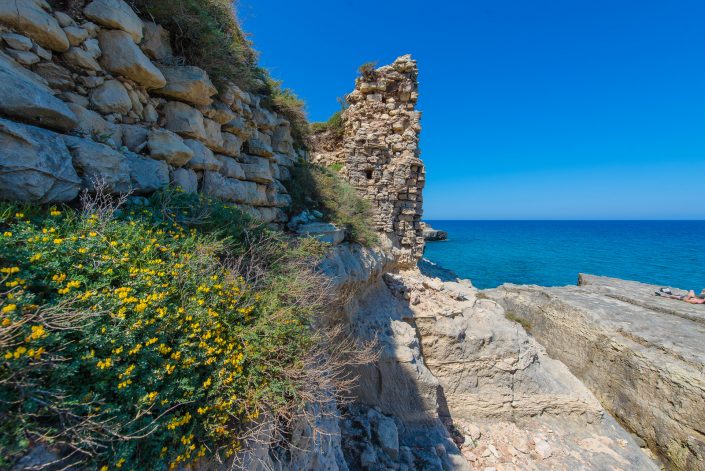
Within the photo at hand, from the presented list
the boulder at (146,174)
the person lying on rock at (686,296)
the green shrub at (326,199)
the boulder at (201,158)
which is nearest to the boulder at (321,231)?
the green shrub at (326,199)

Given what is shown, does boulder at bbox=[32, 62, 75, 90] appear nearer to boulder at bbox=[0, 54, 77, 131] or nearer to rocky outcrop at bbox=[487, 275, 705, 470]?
boulder at bbox=[0, 54, 77, 131]

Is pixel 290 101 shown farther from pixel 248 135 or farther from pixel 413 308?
pixel 413 308

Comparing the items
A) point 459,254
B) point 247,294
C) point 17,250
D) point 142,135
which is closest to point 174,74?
point 142,135

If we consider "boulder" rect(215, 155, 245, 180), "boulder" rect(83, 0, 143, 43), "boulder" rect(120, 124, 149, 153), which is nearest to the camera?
"boulder" rect(83, 0, 143, 43)

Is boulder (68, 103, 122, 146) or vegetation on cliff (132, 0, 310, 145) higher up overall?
vegetation on cliff (132, 0, 310, 145)

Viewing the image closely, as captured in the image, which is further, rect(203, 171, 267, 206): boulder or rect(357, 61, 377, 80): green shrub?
rect(357, 61, 377, 80): green shrub

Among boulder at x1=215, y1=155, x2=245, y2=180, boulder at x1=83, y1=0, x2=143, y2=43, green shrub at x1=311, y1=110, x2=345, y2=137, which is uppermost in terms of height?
green shrub at x1=311, y1=110, x2=345, y2=137

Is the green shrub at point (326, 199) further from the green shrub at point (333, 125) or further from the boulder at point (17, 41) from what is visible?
the boulder at point (17, 41)

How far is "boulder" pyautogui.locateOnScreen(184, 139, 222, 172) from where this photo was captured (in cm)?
441

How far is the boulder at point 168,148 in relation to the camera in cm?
389

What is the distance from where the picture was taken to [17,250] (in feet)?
6.84

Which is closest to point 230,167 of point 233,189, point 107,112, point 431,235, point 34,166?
point 233,189

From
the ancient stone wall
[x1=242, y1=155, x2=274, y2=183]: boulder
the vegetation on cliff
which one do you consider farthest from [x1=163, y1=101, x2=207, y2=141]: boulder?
[x1=242, y1=155, x2=274, y2=183]: boulder

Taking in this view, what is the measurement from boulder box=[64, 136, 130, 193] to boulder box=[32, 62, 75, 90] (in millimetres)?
727
